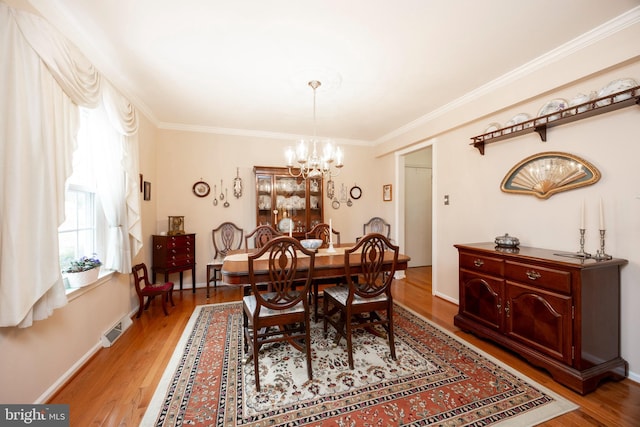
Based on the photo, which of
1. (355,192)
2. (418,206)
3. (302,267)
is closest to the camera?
(302,267)

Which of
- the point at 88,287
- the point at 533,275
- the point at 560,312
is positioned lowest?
the point at 560,312

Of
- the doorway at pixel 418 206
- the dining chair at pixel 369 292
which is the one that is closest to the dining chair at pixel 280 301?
the dining chair at pixel 369 292

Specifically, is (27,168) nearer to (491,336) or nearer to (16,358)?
(16,358)

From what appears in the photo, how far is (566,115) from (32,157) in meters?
3.72

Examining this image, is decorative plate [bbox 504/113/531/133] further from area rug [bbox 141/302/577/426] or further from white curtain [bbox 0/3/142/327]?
white curtain [bbox 0/3/142/327]

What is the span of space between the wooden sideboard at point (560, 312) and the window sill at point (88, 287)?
3.38m

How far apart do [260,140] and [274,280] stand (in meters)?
3.16

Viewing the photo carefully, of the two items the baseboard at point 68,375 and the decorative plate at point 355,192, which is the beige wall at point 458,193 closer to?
the baseboard at point 68,375

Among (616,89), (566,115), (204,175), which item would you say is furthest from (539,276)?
(204,175)

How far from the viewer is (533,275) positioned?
1951 mm

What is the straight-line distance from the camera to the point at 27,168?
1.40 metres

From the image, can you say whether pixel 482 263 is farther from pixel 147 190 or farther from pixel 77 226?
pixel 147 190

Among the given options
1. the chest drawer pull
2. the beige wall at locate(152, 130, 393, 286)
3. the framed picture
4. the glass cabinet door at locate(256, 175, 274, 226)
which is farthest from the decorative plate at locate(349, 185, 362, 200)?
the chest drawer pull

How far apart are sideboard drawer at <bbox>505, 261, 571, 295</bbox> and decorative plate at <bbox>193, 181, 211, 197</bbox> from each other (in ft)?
13.3
